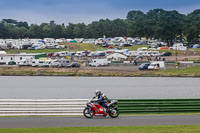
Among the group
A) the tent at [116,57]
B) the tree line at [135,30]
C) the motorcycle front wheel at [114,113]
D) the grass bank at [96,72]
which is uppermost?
the tree line at [135,30]

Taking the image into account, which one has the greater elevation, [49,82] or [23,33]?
[23,33]

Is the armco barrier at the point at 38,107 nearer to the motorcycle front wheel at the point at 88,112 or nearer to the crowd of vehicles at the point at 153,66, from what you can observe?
the motorcycle front wheel at the point at 88,112

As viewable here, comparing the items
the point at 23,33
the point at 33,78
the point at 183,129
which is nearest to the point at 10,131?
the point at 183,129

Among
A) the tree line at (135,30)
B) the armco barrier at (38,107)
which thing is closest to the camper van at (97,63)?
the tree line at (135,30)

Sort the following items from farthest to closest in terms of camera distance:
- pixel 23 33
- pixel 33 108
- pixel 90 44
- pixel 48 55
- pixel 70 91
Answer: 1. pixel 23 33
2. pixel 90 44
3. pixel 48 55
4. pixel 70 91
5. pixel 33 108

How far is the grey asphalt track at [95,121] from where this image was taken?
1807cm

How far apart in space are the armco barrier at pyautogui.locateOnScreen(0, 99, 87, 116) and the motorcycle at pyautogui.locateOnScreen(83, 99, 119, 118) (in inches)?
26.9

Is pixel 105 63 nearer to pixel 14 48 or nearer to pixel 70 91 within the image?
pixel 70 91

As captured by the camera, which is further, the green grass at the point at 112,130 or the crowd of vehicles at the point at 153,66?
the crowd of vehicles at the point at 153,66

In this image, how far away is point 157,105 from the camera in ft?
68.8

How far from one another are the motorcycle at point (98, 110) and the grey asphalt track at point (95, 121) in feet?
0.82

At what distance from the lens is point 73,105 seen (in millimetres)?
20312

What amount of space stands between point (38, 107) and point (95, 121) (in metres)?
3.21

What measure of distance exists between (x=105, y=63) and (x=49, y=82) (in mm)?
14083
